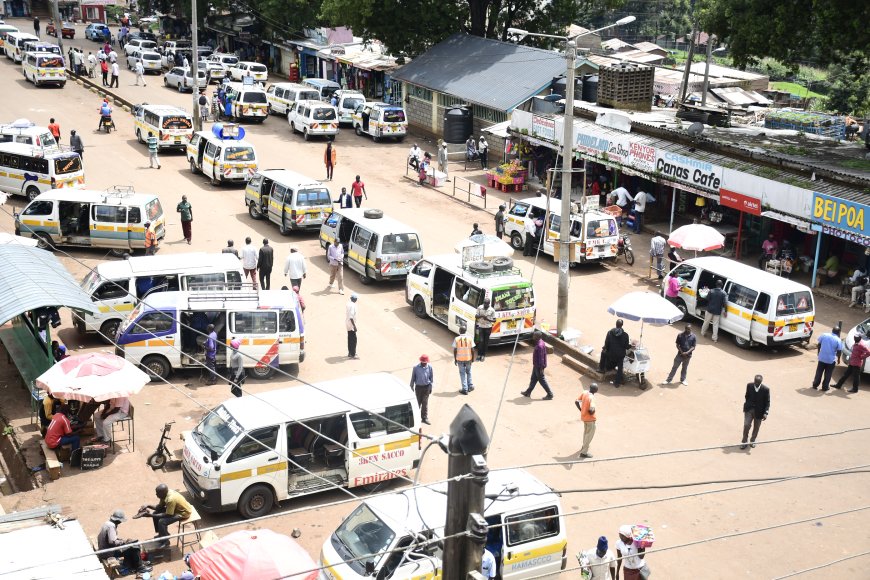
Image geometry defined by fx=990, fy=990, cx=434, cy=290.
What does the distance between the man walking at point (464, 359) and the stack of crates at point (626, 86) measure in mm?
20169

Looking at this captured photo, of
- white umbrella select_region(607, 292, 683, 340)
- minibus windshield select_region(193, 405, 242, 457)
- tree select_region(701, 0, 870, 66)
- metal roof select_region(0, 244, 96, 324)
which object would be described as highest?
tree select_region(701, 0, 870, 66)

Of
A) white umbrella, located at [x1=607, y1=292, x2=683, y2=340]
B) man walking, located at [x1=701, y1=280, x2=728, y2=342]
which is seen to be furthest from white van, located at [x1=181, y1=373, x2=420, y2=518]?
man walking, located at [x1=701, y1=280, x2=728, y2=342]

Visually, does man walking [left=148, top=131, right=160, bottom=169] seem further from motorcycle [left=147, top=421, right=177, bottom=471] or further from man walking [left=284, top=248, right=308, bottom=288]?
motorcycle [left=147, top=421, right=177, bottom=471]

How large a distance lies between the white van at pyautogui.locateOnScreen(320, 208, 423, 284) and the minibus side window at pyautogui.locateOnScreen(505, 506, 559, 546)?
13358 mm

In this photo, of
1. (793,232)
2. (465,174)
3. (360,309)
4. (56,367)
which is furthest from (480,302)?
(465,174)

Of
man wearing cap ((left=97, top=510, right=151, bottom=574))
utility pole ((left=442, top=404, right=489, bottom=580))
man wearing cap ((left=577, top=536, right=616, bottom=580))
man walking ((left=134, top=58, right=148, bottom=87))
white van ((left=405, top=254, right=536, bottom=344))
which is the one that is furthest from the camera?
man walking ((left=134, top=58, right=148, bottom=87))

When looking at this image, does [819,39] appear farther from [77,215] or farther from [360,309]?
[77,215]

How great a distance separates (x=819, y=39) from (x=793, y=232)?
686 cm

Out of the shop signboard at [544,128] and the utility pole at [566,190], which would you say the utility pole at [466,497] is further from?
the shop signboard at [544,128]

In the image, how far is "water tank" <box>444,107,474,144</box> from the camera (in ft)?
140

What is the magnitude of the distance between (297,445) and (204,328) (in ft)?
18.8

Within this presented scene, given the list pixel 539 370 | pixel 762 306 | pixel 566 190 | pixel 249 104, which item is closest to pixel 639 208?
pixel 762 306

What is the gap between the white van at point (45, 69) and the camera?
52.3 meters

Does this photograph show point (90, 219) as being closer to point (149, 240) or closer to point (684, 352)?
point (149, 240)
